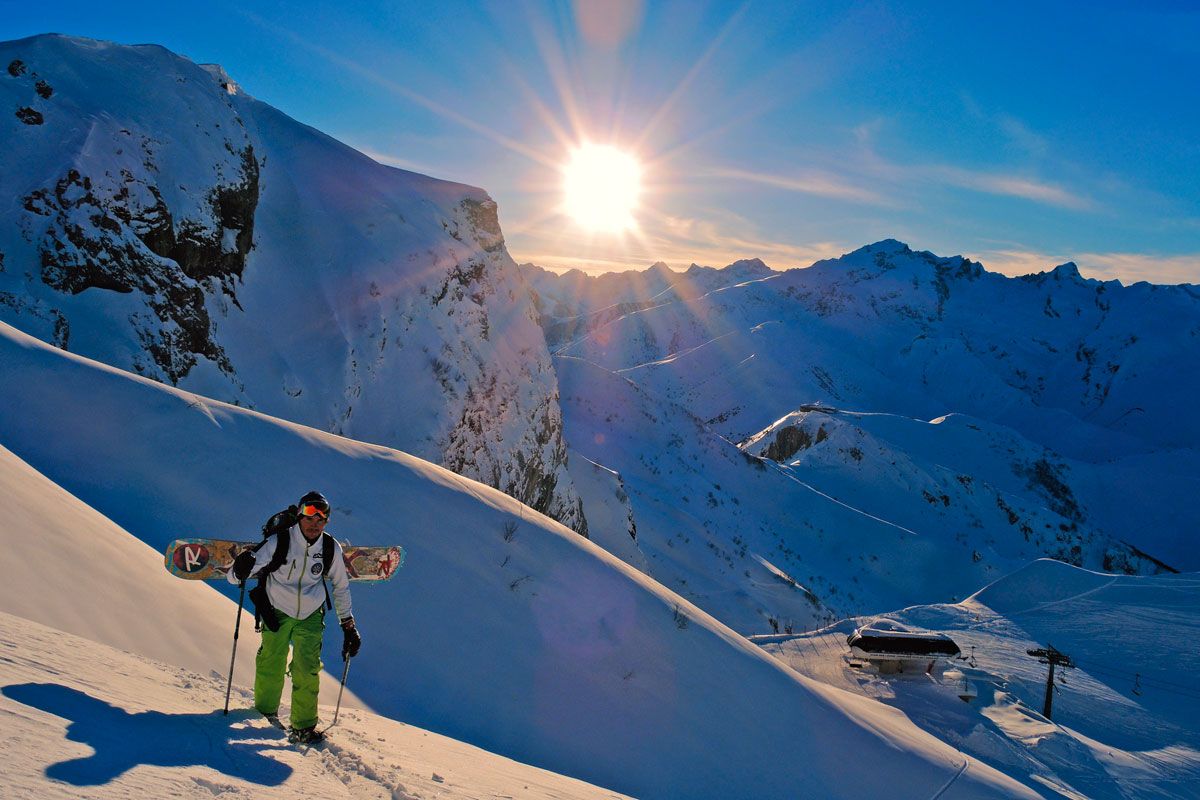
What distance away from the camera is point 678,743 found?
7.47m

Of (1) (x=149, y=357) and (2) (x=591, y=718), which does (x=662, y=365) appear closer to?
(1) (x=149, y=357)

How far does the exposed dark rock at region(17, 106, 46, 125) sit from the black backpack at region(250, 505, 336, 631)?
16.3 metres

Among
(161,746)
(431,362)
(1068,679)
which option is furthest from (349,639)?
(1068,679)

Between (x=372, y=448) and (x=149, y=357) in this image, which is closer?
(x=372, y=448)

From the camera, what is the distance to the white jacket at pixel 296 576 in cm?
475

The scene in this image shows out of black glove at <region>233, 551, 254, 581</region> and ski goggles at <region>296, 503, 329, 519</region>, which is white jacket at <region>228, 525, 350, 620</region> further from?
ski goggles at <region>296, 503, 329, 519</region>

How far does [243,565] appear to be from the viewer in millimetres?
4660

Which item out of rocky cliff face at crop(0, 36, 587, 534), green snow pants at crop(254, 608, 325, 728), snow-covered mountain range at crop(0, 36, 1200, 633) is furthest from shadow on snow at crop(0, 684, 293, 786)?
snow-covered mountain range at crop(0, 36, 1200, 633)

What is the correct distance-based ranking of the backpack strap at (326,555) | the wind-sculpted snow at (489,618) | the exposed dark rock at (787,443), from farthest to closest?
the exposed dark rock at (787,443), the wind-sculpted snow at (489,618), the backpack strap at (326,555)

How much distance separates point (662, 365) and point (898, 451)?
54870 millimetres

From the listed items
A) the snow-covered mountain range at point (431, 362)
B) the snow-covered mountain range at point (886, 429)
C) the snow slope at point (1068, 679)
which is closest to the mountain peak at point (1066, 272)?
the snow-covered mountain range at point (886, 429)

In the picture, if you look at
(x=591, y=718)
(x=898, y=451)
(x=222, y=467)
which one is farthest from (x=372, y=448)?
(x=898, y=451)

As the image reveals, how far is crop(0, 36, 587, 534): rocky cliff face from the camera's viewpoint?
15.4 metres

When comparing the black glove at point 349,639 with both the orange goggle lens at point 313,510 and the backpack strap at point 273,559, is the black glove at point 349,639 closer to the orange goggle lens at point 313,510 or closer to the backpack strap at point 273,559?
the backpack strap at point 273,559
